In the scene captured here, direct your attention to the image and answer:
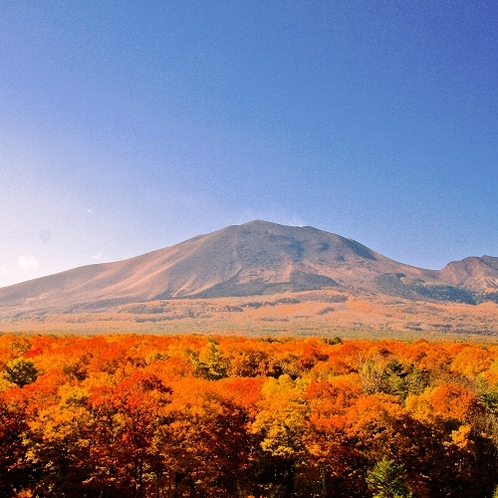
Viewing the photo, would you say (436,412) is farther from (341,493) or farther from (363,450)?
(341,493)

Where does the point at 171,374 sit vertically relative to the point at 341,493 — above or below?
above

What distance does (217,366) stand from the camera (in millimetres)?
88875

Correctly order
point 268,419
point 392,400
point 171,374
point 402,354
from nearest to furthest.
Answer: point 268,419, point 392,400, point 171,374, point 402,354

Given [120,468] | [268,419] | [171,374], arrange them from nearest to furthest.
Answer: [120,468], [268,419], [171,374]

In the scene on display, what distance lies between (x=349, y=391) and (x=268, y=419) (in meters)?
15.8

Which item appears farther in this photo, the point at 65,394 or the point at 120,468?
the point at 65,394

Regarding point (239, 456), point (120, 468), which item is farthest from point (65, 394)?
point (239, 456)

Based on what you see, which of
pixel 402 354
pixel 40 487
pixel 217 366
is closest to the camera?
A: pixel 40 487

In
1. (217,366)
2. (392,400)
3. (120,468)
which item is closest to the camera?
(120,468)

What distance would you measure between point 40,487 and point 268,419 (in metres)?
22.8

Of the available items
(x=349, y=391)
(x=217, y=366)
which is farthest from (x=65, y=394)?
(x=217, y=366)

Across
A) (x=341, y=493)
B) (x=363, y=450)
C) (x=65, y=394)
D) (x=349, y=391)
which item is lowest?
(x=341, y=493)

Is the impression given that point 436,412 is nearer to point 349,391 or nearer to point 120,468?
point 349,391

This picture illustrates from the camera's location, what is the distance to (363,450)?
50438 mm
